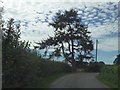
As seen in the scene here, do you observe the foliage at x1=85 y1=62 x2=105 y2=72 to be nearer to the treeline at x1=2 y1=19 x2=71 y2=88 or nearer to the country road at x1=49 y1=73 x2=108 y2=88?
the country road at x1=49 y1=73 x2=108 y2=88

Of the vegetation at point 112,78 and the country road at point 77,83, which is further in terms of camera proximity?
the vegetation at point 112,78

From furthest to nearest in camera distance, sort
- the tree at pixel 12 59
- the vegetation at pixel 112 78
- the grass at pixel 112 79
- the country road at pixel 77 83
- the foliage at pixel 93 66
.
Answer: the foliage at pixel 93 66 < the vegetation at pixel 112 78 < the grass at pixel 112 79 < the country road at pixel 77 83 < the tree at pixel 12 59

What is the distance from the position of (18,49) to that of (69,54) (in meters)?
56.3

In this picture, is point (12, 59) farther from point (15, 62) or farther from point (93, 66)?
point (93, 66)

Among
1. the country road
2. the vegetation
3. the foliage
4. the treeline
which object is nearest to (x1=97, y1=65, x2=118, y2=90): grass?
the vegetation

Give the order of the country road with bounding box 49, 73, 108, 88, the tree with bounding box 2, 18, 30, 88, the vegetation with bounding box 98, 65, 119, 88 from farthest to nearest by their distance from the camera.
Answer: the vegetation with bounding box 98, 65, 119, 88 → the country road with bounding box 49, 73, 108, 88 → the tree with bounding box 2, 18, 30, 88

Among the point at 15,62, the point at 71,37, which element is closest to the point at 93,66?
the point at 71,37

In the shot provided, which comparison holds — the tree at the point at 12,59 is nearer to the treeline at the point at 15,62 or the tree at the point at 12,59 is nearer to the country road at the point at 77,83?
the treeline at the point at 15,62

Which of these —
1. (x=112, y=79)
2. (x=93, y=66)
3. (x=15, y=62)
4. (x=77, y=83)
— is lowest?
(x=93, y=66)

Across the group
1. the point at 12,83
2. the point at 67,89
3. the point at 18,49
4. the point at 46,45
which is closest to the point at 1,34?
the point at 18,49

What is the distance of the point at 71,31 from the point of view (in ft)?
249

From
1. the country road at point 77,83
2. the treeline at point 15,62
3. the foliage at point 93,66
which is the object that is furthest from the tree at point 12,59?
the foliage at point 93,66

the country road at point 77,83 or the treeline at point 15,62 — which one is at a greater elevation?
the treeline at point 15,62

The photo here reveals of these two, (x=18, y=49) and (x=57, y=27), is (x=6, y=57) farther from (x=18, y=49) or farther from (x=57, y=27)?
(x=57, y=27)
